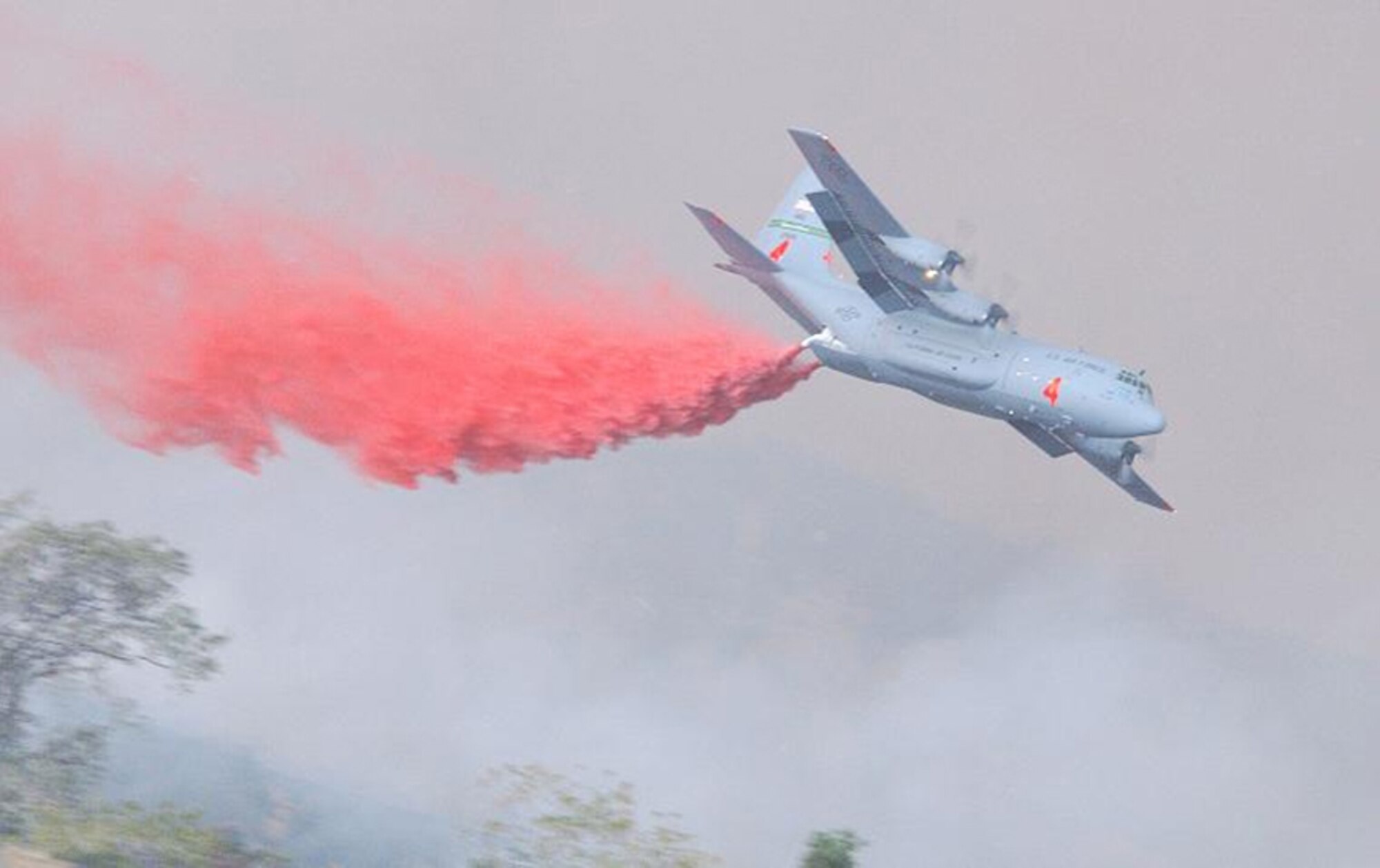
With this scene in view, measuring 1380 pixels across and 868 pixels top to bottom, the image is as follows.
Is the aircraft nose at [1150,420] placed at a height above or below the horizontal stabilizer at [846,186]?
below

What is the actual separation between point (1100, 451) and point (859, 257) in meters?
5.19

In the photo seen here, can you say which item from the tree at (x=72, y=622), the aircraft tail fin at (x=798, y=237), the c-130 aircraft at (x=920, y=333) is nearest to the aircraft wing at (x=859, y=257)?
the c-130 aircraft at (x=920, y=333)

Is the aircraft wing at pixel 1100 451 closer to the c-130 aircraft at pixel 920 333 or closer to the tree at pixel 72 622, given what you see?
the c-130 aircraft at pixel 920 333

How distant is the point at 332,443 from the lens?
37.9 metres

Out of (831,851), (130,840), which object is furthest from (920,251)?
(130,840)

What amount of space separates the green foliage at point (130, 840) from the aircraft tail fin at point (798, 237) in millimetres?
12350

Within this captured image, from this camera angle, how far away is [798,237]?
4175 cm

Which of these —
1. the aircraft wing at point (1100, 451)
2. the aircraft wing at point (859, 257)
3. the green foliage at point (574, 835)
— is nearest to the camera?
the green foliage at point (574, 835)

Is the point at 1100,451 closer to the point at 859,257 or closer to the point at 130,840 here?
the point at 859,257

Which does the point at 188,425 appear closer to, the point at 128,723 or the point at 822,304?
the point at 128,723

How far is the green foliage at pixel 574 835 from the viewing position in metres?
32.7

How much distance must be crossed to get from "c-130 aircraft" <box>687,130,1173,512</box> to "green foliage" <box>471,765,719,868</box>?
25.7 feet

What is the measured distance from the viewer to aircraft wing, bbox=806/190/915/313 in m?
38.0

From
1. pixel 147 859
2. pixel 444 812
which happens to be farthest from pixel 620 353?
pixel 444 812
